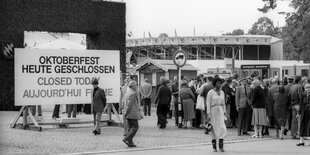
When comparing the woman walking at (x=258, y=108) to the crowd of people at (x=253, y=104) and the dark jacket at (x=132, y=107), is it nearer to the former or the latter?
the crowd of people at (x=253, y=104)

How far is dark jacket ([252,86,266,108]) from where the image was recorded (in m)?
18.7

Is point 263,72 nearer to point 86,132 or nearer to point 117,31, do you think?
point 117,31

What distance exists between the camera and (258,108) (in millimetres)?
18984

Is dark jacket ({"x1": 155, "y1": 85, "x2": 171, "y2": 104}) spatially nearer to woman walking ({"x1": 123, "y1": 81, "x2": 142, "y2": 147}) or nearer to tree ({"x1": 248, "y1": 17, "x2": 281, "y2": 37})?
woman walking ({"x1": 123, "y1": 81, "x2": 142, "y2": 147})

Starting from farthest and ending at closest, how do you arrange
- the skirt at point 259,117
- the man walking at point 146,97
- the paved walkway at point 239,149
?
the man walking at point 146,97 < the skirt at point 259,117 < the paved walkway at point 239,149

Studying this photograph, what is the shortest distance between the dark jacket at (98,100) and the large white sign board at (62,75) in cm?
197

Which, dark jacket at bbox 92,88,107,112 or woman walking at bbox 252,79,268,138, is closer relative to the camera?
dark jacket at bbox 92,88,107,112

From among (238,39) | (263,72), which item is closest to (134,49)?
(238,39)

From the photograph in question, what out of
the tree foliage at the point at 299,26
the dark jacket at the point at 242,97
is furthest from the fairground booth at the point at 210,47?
the dark jacket at the point at 242,97

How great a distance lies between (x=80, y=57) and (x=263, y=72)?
20.6 metres

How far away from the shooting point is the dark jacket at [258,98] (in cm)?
1874

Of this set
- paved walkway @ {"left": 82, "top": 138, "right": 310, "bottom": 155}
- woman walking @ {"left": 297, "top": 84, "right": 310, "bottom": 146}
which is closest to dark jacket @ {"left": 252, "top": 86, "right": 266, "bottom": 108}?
paved walkway @ {"left": 82, "top": 138, "right": 310, "bottom": 155}

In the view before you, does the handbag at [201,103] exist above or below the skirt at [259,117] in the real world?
above

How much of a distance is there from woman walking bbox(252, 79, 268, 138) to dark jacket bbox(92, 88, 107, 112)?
4666 mm
